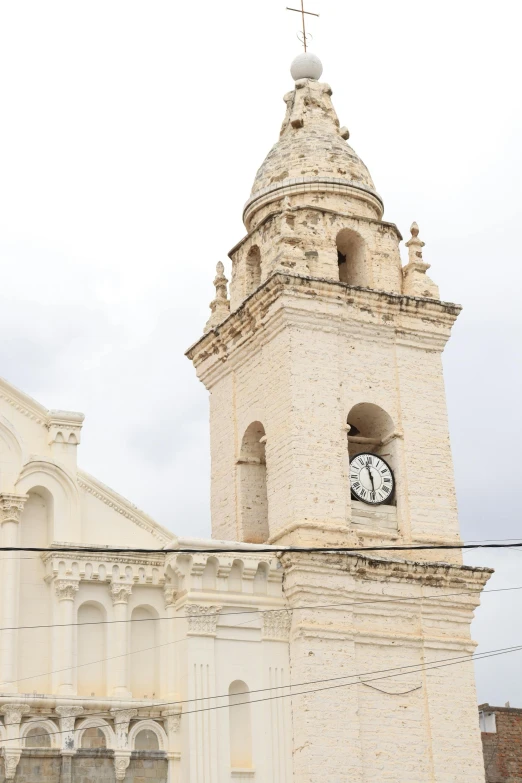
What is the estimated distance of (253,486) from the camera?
27.7 metres

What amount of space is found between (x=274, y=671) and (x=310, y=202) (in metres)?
9.68

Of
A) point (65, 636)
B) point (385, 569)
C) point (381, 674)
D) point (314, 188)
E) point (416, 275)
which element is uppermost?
point (314, 188)

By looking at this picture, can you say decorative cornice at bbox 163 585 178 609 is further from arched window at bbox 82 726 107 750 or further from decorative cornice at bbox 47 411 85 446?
decorative cornice at bbox 47 411 85 446

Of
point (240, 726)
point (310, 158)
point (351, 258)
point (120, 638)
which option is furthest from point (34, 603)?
point (310, 158)

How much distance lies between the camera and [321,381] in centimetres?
2611

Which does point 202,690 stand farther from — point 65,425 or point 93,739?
point 65,425

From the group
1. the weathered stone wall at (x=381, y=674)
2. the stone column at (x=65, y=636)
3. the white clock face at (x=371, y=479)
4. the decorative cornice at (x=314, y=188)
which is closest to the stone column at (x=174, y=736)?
the stone column at (x=65, y=636)

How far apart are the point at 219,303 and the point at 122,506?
20.0 feet

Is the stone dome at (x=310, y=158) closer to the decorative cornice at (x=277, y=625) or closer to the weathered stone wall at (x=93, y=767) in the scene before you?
the decorative cornice at (x=277, y=625)

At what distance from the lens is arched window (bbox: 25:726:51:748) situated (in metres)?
22.4

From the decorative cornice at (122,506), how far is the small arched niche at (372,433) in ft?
13.4

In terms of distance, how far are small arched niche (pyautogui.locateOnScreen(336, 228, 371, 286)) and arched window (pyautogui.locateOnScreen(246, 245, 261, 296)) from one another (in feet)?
5.44

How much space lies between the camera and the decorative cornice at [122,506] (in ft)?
80.9

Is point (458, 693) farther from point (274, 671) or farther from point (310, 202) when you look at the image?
point (310, 202)
